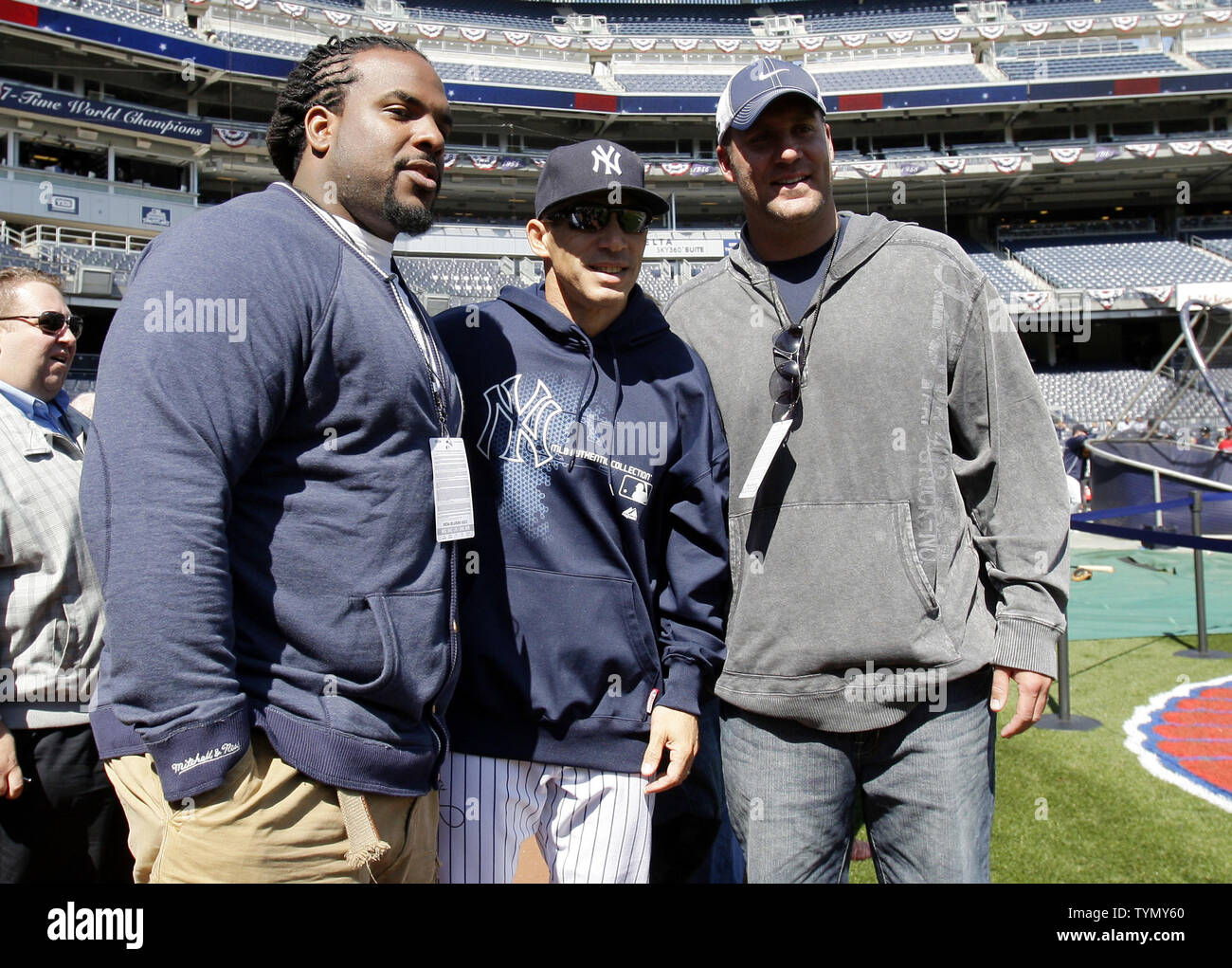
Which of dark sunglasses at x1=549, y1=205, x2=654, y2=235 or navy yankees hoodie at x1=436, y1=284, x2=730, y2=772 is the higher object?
dark sunglasses at x1=549, y1=205, x2=654, y2=235

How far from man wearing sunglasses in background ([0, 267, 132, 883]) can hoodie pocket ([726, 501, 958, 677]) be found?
2013mm

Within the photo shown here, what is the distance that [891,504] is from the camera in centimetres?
198

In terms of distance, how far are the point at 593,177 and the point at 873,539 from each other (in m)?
1.08

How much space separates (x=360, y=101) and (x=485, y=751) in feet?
4.74

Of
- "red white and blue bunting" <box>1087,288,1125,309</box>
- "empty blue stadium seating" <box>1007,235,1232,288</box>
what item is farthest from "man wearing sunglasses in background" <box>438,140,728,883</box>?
"empty blue stadium seating" <box>1007,235,1232,288</box>

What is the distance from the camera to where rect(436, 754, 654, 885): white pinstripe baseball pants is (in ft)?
6.16

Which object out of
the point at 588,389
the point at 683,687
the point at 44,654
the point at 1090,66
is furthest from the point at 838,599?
the point at 1090,66

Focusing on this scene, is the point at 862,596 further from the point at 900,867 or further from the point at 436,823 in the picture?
the point at 436,823

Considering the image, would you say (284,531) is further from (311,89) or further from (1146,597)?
(1146,597)

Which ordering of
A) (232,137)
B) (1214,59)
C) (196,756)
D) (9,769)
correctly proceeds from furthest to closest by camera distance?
(1214,59) < (232,137) < (9,769) < (196,756)

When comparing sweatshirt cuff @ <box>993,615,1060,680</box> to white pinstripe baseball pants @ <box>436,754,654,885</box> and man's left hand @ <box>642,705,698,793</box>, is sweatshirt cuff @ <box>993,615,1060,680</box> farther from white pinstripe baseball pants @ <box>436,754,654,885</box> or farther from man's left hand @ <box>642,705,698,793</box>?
white pinstripe baseball pants @ <box>436,754,654,885</box>

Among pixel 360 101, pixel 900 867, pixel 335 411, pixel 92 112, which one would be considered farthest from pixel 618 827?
pixel 92 112

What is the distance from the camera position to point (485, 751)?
187 cm

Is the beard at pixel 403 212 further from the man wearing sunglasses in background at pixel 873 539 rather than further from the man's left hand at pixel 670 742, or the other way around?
the man's left hand at pixel 670 742
